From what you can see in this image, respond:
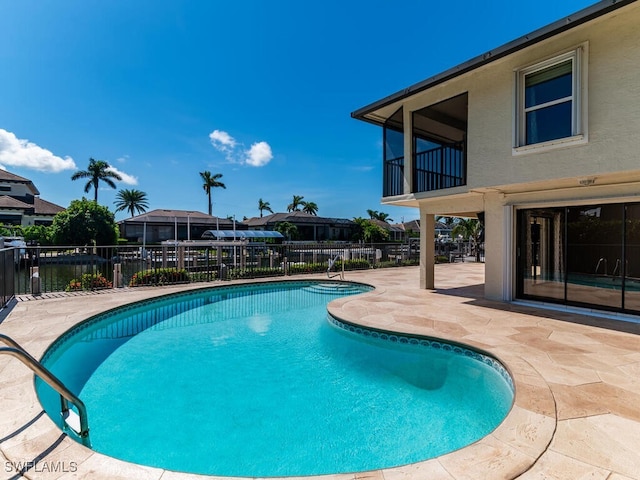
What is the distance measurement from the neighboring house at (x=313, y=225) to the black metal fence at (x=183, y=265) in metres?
22.6

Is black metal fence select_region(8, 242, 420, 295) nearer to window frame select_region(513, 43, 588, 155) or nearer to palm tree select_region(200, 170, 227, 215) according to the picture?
window frame select_region(513, 43, 588, 155)

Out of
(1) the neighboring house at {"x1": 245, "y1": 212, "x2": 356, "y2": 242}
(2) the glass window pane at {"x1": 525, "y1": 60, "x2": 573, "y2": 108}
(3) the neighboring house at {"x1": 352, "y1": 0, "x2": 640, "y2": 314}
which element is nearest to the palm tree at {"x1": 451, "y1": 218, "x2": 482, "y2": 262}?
(3) the neighboring house at {"x1": 352, "y1": 0, "x2": 640, "y2": 314}

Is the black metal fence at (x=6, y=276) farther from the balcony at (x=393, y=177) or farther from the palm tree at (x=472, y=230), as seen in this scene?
the palm tree at (x=472, y=230)

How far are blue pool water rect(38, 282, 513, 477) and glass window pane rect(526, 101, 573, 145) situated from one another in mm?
4616

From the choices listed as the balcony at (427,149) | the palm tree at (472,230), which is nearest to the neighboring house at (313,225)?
the palm tree at (472,230)

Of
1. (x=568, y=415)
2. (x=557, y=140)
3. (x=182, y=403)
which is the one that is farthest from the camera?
(x=557, y=140)

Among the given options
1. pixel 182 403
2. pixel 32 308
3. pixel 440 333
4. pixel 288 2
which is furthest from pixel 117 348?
pixel 288 2

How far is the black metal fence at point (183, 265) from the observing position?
10.0 metres

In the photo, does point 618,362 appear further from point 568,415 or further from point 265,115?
point 265,115

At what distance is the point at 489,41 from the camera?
12477 mm

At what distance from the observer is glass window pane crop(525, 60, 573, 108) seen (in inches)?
242

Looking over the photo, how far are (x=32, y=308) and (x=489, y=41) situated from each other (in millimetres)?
17131

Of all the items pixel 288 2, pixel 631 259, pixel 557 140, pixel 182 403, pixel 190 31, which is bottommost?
pixel 182 403

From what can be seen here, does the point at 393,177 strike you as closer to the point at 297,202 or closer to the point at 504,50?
the point at 504,50
